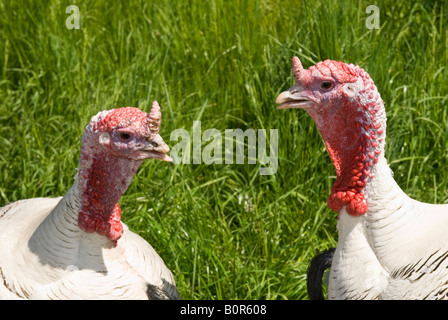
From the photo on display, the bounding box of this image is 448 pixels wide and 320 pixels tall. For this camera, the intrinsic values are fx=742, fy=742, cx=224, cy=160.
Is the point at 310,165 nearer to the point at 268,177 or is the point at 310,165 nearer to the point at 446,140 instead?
the point at 268,177

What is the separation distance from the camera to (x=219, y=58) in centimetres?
443

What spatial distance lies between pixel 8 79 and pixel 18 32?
33 cm

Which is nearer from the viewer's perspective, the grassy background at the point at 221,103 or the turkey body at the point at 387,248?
the turkey body at the point at 387,248

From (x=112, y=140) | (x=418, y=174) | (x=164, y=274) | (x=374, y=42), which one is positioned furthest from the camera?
(x=374, y=42)

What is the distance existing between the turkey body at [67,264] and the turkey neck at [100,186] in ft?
0.11

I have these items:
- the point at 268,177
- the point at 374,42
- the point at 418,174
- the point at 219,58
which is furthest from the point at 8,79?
the point at 418,174

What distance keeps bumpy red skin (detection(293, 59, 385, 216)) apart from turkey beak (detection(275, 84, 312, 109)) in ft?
0.09

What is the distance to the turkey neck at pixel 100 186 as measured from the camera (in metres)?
2.59

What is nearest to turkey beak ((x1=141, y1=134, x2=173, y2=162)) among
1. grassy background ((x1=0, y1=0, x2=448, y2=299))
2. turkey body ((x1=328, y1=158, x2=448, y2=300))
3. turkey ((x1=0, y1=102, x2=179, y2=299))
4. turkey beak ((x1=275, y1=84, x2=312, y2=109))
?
turkey ((x1=0, y1=102, x2=179, y2=299))

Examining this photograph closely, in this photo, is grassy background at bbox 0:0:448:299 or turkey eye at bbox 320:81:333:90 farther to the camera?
grassy background at bbox 0:0:448:299

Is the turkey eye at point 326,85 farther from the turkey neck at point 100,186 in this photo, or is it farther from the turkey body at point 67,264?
the turkey body at point 67,264

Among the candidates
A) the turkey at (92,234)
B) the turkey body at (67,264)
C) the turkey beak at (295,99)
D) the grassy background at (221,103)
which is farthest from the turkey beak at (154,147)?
the grassy background at (221,103)

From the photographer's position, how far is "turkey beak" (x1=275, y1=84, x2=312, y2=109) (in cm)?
263

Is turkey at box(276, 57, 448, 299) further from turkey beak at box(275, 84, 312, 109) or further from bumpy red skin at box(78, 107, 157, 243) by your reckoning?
bumpy red skin at box(78, 107, 157, 243)
